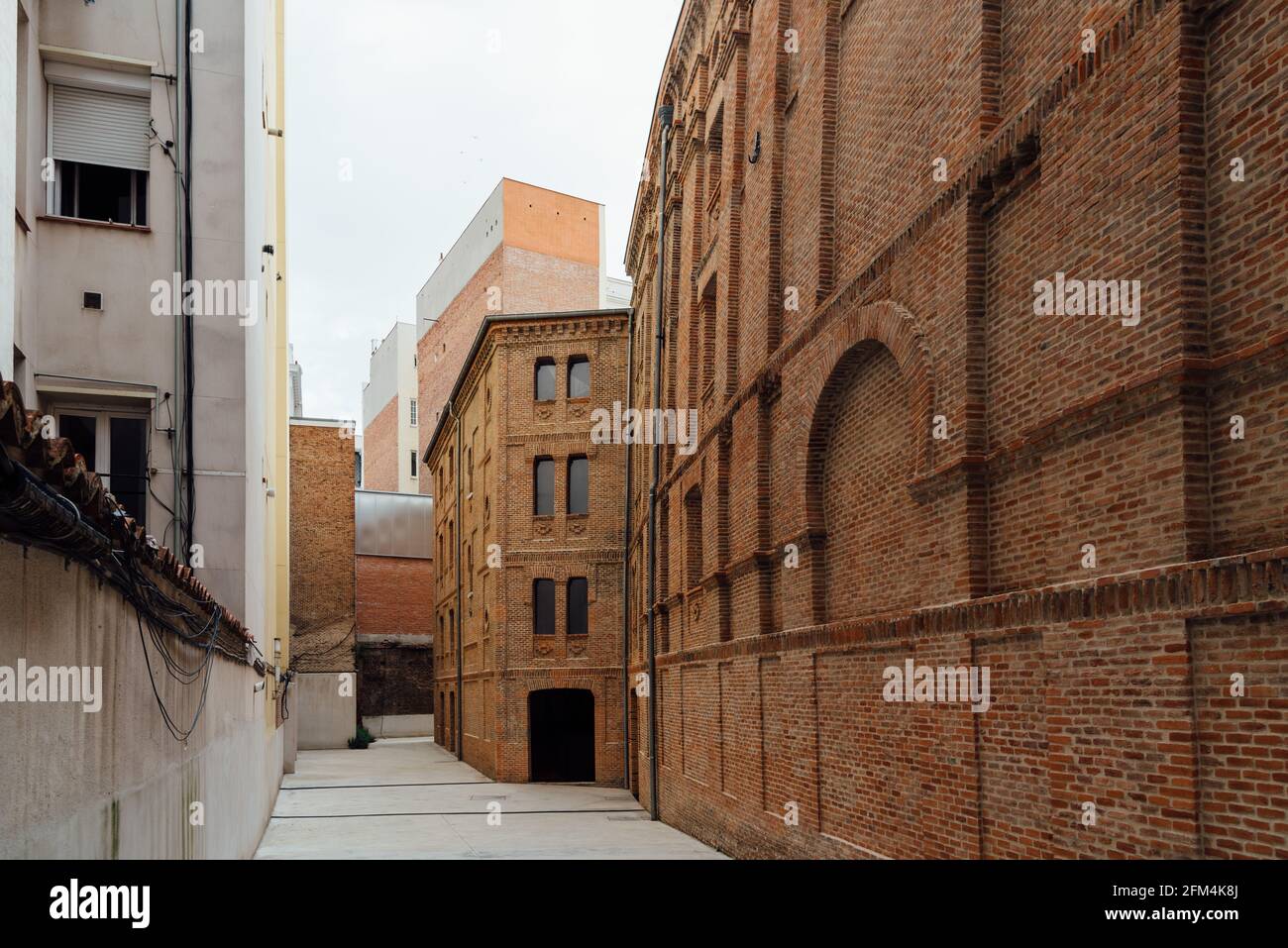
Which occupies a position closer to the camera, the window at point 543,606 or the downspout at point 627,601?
the downspout at point 627,601

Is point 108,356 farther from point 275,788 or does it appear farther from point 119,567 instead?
point 275,788

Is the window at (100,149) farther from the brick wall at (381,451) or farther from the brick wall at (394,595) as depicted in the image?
the brick wall at (381,451)

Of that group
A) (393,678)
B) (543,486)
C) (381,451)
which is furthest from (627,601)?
(381,451)

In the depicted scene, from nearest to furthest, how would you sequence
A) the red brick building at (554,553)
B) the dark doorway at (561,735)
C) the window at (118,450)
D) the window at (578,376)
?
the window at (118,450) → the red brick building at (554,553) → the dark doorway at (561,735) → the window at (578,376)

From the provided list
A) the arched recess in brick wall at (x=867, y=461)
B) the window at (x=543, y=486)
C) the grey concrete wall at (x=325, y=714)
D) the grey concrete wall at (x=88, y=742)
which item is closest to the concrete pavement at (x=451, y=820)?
the arched recess in brick wall at (x=867, y=461)

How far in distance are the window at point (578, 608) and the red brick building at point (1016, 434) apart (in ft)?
46.1

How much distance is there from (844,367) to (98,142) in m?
Result: 7.51

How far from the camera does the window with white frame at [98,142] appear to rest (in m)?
11.2

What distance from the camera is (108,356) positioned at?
444 inches

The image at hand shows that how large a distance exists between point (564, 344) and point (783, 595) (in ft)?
59.4

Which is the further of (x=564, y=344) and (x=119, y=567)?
(x=564, y=344)

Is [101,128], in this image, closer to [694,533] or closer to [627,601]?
[694,533]
